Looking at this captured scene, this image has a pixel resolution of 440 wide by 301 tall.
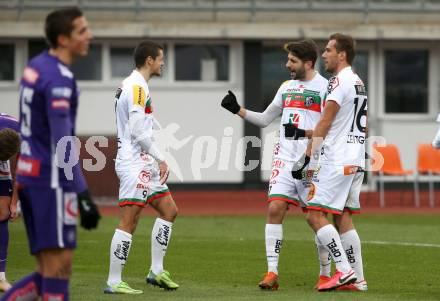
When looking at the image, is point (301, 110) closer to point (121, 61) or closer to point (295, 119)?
point (295, 119)

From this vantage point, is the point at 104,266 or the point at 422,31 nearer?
the point at 104,266

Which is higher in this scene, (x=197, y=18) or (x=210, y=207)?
(x=197, y=18)

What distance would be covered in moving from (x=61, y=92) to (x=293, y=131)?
4335 mm

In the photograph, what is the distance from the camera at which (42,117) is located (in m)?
7.48

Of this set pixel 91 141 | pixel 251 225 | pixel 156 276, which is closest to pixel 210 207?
pixel 91 141

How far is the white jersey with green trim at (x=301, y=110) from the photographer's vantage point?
37.4 ft

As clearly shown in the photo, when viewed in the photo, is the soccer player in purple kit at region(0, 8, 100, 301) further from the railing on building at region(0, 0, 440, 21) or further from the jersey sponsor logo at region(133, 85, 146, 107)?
the railing on building at region(0, 0, 440, 21)

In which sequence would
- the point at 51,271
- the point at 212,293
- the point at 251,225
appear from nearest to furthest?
the point at 51,271, the point at 212,293, the point at 251,225

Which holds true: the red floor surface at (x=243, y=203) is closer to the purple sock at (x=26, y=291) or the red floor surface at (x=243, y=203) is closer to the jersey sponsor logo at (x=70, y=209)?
the purple sock at (x=26, y=291)

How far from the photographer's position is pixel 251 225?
20.4 metres

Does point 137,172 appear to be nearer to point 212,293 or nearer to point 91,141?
point 212,293

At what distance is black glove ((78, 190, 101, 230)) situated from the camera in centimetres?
732

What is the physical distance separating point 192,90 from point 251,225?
9.75m

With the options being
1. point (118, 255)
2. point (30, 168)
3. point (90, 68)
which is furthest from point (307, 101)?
point (90, 68)
